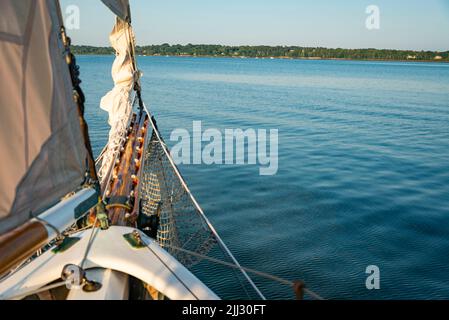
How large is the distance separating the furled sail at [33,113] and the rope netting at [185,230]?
8.29 ft

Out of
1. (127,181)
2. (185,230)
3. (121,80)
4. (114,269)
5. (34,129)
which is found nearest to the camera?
(34,129)

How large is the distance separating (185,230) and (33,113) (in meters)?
6.01

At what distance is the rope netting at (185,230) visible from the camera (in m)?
5.98

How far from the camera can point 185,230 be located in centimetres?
802

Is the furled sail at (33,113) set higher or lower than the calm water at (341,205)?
higher

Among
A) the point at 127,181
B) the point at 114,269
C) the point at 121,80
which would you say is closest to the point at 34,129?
the point at 114,269

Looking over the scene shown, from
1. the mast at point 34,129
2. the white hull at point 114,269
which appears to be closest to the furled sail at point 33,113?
the mast at point 34,129

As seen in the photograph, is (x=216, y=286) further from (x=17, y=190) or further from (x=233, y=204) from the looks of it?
(x=17, y=190)

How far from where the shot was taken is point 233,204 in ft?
31.9

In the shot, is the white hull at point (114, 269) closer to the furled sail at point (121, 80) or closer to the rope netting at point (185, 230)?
the rope netting at point (185, 230)

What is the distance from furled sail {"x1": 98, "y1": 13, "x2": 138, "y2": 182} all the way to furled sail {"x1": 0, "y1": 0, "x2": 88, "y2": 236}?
4089 millimetres

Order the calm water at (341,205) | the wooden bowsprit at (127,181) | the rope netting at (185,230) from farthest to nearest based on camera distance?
the calm water at (341,205) < the rope netting at (185,230) < the wooden bowsprit at (127,181)

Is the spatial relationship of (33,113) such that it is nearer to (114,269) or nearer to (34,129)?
(34,129)
